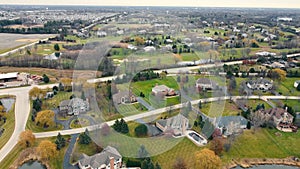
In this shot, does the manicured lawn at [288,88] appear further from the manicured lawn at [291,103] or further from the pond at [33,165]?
the pond at [33,165]

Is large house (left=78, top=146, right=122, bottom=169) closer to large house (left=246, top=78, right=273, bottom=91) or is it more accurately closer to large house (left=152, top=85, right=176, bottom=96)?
large house (left=152, top=85, right=176, bottom=96)

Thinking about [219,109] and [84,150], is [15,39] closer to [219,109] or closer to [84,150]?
[84,150]

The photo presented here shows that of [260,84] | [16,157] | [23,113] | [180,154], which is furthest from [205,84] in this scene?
[16,157]

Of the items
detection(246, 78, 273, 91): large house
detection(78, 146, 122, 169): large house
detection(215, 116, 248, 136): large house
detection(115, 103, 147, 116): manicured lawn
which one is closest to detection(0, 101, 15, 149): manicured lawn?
detection(78, 146, 122, 169): large house

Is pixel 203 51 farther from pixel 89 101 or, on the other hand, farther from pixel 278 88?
pixel 89 101

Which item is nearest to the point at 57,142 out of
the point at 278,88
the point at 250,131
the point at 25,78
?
the point at 250,131
